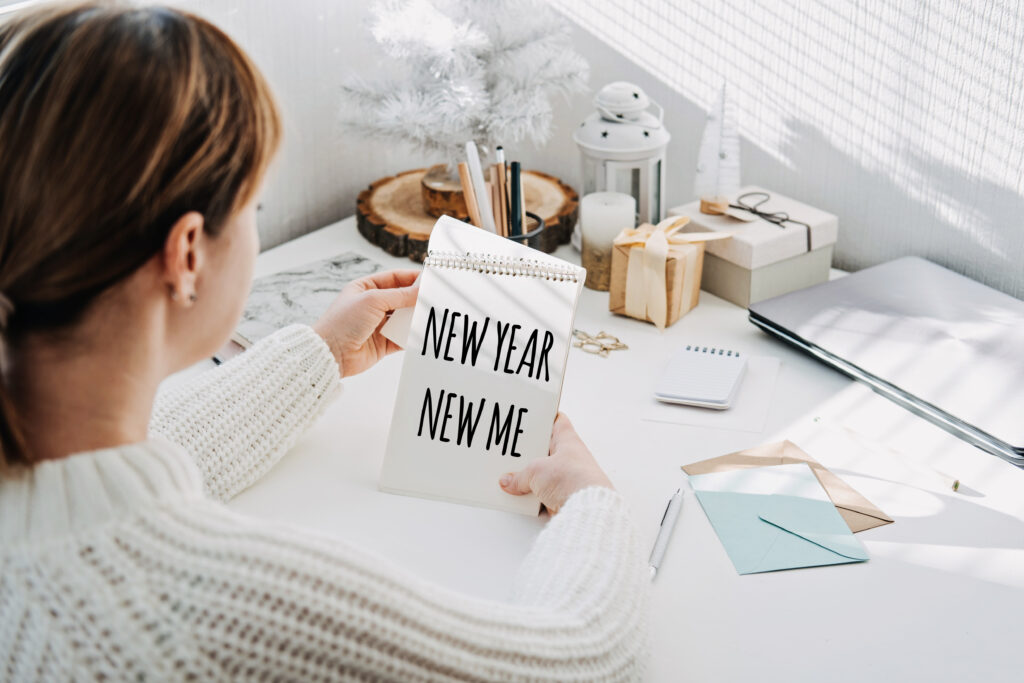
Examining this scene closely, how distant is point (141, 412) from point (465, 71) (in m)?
0.80

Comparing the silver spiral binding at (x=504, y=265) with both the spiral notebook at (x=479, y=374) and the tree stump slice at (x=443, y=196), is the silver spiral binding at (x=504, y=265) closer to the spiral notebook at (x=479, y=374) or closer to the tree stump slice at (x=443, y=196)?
the spiral notebook at (x=479, y=374)

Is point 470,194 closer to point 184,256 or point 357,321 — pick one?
point 357,321

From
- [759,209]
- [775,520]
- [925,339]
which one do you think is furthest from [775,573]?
[759,209]

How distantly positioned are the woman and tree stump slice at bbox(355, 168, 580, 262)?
2.36 ft

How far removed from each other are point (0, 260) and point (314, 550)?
0.26 m

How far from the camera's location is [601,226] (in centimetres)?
126

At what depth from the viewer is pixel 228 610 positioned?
21.1 inches

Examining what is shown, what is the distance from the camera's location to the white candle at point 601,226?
1.25 m

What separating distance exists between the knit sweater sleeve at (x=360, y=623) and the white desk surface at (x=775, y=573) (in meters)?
0.06

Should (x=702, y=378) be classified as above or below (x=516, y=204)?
below

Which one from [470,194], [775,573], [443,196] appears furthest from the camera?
[443,196]

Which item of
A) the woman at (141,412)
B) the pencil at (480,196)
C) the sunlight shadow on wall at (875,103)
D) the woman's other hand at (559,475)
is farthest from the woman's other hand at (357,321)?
the sunlight shadow on wall at (875,103)

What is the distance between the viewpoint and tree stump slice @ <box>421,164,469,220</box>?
4.54 feet

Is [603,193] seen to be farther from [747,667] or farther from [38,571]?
[38,571]
